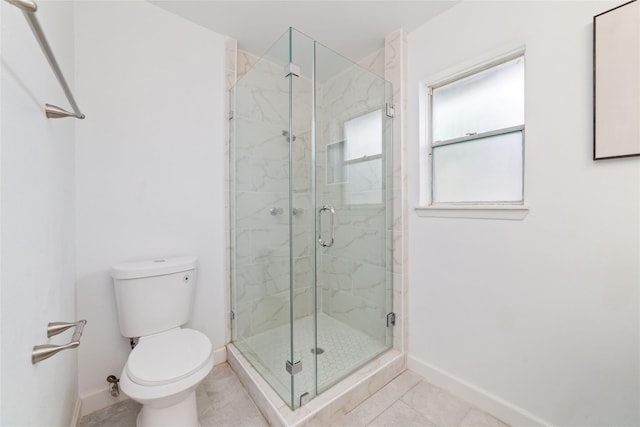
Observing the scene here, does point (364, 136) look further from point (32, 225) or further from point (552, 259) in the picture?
point (32, 225)

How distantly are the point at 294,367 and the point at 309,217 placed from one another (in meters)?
0.84

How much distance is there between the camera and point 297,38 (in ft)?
4.85

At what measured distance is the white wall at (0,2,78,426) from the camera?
592 mm

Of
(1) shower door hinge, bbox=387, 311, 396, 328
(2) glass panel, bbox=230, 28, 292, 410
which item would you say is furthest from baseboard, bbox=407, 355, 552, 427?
(2) glass panel, bbox=230, 28, 292, 410

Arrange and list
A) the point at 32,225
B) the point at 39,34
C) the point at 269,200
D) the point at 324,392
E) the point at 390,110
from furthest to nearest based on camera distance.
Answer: the point at 390,110 < the point at 269,200 < the point at 324,392 < the point at 32,225 < the point at 39,34

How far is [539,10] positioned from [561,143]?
68 centimetres

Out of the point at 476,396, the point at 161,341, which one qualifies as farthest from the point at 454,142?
the point at 161,341

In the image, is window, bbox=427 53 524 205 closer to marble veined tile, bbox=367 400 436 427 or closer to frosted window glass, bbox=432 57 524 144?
frosted window glass, bbox=432 57 524 144

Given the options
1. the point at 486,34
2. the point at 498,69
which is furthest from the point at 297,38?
the point at 498,69

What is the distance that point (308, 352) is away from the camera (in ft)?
5.14

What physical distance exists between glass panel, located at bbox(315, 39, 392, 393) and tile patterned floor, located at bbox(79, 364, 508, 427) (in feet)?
0.93

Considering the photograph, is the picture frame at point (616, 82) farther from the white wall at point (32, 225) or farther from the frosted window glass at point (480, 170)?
the white wall at point (32, 225)

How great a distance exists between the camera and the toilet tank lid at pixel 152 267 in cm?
139

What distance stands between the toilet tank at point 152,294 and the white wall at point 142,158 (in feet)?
0.53
